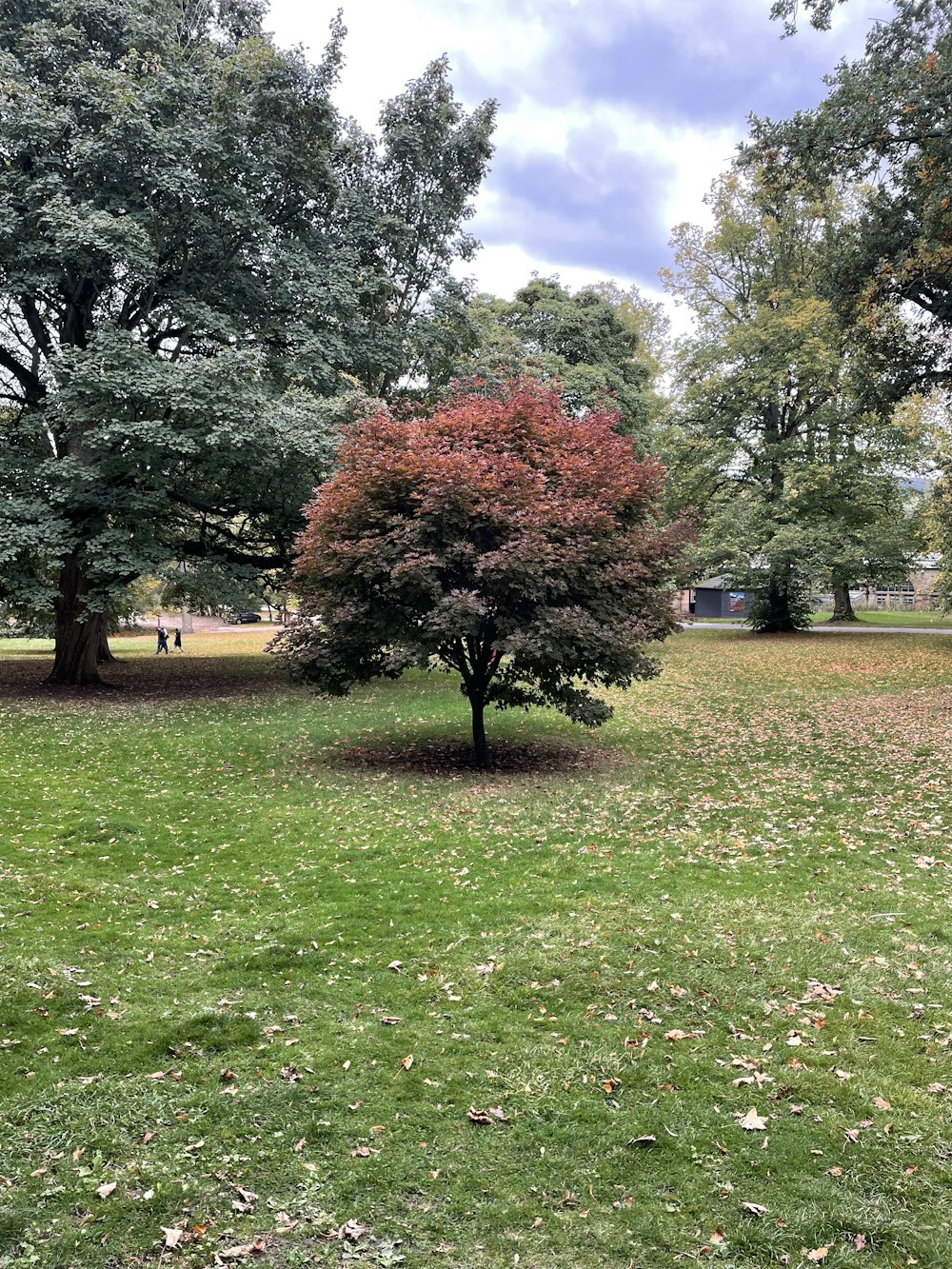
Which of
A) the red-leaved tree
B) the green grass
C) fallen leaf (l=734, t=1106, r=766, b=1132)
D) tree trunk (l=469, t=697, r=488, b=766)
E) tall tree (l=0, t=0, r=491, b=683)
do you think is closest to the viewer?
fallen leaf (l=734, t=1106, r=766, b=1132)

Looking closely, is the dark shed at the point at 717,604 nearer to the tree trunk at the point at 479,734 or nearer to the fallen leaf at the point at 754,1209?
the tree trunk at the point at 479,734

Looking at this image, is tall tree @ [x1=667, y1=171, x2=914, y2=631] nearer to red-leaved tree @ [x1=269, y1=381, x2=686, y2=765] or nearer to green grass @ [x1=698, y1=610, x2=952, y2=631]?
green grass @ [x1=698, y1=610, x2=952, y2=631]

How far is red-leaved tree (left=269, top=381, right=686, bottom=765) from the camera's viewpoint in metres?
8.91

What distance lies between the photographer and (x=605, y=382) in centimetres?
2342

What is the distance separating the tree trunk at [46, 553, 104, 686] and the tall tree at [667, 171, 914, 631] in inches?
752

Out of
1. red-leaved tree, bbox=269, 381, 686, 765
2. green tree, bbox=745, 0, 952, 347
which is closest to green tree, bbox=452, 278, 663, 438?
green tree, bbox=745, 0, 952, 347

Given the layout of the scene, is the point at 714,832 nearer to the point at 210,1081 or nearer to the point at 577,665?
the point at 577,665

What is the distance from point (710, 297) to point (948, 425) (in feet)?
33.8

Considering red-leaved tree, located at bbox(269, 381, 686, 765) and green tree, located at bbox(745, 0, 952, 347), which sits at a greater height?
green tree, located at bbox(745, 0, 952, 347)

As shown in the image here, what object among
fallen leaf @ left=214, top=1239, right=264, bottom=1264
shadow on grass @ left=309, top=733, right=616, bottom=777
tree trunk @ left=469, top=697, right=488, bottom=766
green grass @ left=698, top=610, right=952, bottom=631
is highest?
green grass @ left=698, top=610, right=952, bottom=631

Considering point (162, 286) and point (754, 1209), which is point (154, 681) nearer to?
point (162, 286)

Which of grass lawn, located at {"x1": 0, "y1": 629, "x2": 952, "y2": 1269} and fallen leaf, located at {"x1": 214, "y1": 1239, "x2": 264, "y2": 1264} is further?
grass lawn, located at {"x1": 0, "y1": 629, "x2": 952, "y2": 1269}

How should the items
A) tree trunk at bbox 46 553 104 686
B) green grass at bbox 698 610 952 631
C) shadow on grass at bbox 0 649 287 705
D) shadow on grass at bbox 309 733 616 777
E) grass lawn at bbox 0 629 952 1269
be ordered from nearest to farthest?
grass lawn at bbox 0 629 952 1269 < shadow on grass at bbox 309 733 616 777 < shadow on grass at bbox 0 649 287 705 < tree trunk at bbox 46 553 104 686 < green grass at bbox 698 610 952 631

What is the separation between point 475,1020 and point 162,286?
15593 millimetres
